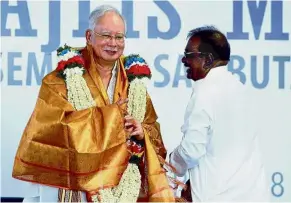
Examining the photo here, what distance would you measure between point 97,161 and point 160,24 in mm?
1942

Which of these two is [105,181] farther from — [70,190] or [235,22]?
[235,22]

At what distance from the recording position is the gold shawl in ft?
16.9

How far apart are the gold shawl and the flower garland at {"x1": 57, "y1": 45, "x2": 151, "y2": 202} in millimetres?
43

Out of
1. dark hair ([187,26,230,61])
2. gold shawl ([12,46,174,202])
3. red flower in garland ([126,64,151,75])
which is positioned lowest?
gold shawl ([12,46,174,202])

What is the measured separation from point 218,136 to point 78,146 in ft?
2.53

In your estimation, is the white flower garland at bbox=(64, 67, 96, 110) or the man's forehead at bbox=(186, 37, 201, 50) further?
the man's forehead at bbox=(186, 37, 201, 50)

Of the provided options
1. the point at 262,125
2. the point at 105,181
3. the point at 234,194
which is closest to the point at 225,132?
the point at 234,194

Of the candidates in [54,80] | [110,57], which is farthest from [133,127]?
[54,80]

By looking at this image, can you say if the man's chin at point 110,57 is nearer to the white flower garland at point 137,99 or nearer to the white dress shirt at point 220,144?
the white flower garland at point 137,99

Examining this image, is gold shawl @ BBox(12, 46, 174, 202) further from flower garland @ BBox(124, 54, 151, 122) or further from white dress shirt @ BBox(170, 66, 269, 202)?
white dress shirt @ BBox(170, 66, 269, 202)

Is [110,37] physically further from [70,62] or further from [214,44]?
[214,44]

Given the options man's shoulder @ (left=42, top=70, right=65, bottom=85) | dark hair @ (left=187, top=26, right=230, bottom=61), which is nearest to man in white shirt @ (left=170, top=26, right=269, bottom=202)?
dark hair @ (left=187, top=26, right=230, bottom=61)

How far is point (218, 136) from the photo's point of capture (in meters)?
5.37

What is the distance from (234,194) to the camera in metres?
5.39
